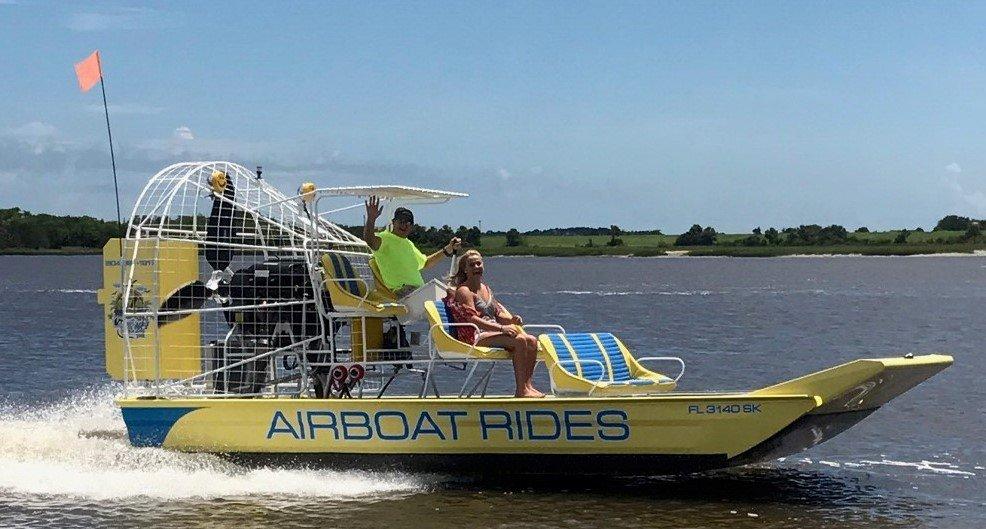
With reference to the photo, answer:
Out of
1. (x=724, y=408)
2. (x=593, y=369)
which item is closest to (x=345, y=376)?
(x=593, y=369)

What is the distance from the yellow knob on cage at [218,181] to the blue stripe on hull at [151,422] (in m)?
2.71

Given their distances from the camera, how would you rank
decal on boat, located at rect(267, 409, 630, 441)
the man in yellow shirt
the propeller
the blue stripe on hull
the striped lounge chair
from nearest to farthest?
decal on boat, located at rect(267, 409, 630, 441) → the striped lounge chair → the blue stripe on hull → the man in yellow shirt → the propeller

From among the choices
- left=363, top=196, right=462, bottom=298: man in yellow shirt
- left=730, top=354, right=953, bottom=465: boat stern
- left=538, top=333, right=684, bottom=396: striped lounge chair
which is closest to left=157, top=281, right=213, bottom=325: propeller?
left=363, top=196, right=462, bottom=298: man in yellow shirt

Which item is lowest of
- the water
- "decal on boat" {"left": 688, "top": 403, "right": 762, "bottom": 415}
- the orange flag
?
the water

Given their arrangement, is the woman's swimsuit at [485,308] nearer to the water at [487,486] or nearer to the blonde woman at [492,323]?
the blonde woman at [492,323]

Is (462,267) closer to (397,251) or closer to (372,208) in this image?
(397,251)

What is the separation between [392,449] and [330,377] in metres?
1.19

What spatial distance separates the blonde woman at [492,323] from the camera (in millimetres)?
14055

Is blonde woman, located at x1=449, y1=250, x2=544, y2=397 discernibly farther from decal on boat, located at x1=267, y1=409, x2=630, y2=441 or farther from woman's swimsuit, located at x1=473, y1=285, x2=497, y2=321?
decal on boat, located at x1=267, y1=409, x2=630, y2=441

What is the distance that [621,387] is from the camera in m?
14.1

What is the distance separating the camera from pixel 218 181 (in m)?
15.7

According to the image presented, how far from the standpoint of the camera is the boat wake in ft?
47.8

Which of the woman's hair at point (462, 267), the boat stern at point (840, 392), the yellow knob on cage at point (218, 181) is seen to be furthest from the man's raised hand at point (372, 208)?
the boat stern at point (840, 392)

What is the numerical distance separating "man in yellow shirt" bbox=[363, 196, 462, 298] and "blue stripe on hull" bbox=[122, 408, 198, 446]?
2687mm
